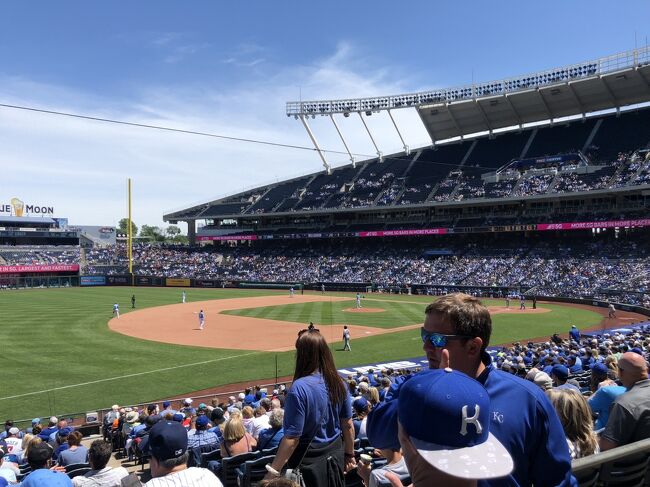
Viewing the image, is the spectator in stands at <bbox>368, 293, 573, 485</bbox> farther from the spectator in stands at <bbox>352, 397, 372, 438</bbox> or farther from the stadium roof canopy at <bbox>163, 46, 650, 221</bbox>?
the stadium roof canopy at <bbox>163, 46, 650, 221</bbox>

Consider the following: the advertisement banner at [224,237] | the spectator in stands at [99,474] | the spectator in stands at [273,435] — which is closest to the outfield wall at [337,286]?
the advertisement banner at [224,237]

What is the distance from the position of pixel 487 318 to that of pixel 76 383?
20309mm

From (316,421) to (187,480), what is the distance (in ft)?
4.00

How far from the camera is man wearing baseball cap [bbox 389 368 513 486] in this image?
1.88 metres

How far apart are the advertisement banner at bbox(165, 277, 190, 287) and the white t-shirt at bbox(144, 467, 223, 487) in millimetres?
70360

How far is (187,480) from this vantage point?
3506 mm

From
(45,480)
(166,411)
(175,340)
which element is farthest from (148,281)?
(45,480)

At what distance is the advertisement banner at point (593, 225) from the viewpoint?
→ 50.0 metres

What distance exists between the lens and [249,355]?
81.8 feet

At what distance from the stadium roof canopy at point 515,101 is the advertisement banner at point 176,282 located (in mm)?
26828

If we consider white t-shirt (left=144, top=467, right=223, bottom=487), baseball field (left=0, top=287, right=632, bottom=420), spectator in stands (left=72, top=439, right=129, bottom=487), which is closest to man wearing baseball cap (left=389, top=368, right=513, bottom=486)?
white t-shirt (left=144, top=467, right=223, bottom=487)

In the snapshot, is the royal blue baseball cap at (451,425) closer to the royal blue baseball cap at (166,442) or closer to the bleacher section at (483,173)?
the royal blue baseball cap at (166,442)

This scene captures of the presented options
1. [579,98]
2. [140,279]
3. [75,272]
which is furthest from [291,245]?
[579,98]

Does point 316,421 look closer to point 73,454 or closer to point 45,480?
point 45,480
